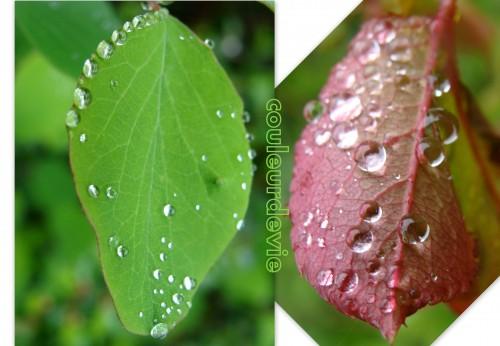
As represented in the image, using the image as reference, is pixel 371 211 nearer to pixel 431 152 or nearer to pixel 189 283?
pixel 431 152

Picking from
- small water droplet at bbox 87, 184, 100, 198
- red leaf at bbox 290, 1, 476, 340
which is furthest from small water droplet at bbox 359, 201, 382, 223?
small water droplet at bbox 87, 184, 100, 198

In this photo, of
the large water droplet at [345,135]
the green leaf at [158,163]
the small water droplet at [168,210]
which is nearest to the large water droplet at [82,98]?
the green leaf at [158,163]

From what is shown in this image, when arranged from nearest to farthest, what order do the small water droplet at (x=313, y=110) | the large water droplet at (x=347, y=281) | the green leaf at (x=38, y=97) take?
the large water droplet at (x=347, y=281) → the small water droplet at (x=313, y=110) → the green leaf at (x=38, y=97)

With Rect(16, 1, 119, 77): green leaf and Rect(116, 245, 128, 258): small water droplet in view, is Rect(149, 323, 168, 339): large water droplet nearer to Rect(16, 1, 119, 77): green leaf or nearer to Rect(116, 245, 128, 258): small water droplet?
Rect(116, 245, 128, 258): small water droplet

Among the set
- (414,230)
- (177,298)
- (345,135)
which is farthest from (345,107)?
(177,298)

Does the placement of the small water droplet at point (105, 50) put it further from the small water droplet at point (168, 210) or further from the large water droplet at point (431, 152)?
the large water droplet at point (431, 152)

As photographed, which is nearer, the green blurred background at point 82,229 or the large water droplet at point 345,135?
the large water droplet at point 345,135

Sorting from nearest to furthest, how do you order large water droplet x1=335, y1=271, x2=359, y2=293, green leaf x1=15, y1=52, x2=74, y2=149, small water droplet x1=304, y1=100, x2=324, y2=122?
1. large water droplet x1=335, y1=271, x2=359, y2=293
2. small water droplet x1=304, y1=100, x2=324, y2=122
3. green leaf x1=15, y1=52, x2=74, y2=149
